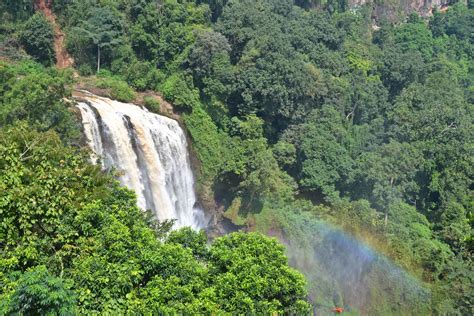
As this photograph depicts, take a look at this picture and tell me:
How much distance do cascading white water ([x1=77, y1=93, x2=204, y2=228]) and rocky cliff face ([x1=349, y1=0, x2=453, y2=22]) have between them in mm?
28193

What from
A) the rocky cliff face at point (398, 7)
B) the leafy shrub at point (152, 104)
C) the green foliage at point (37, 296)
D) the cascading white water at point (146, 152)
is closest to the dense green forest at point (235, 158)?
the green foliage at point (37, 296)

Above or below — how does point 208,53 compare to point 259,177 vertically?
above

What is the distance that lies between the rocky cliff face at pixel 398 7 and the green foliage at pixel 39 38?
2762cm

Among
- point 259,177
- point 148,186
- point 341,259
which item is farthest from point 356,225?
point 148,186

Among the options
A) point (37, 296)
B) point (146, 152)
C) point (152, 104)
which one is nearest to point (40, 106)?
point (146, 152)

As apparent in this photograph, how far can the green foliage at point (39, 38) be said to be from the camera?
24547 millimetres

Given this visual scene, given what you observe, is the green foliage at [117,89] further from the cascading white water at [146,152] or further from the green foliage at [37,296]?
the green foliage at [37,296]

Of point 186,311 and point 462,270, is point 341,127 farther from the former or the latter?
point 186,311

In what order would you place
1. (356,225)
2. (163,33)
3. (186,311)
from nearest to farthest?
(186,311), (356,225), (163,33)

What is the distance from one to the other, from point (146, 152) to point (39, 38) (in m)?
8.25

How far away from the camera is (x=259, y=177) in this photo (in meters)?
24.6

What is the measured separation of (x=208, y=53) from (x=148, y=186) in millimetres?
8378

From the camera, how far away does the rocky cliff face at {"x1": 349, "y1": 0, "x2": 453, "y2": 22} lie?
46.3 metres

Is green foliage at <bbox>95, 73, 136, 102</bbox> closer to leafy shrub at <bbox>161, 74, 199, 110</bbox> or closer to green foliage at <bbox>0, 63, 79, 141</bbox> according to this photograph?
leafy shrub at <bbox>161, 74, 199, 110</bbox>
